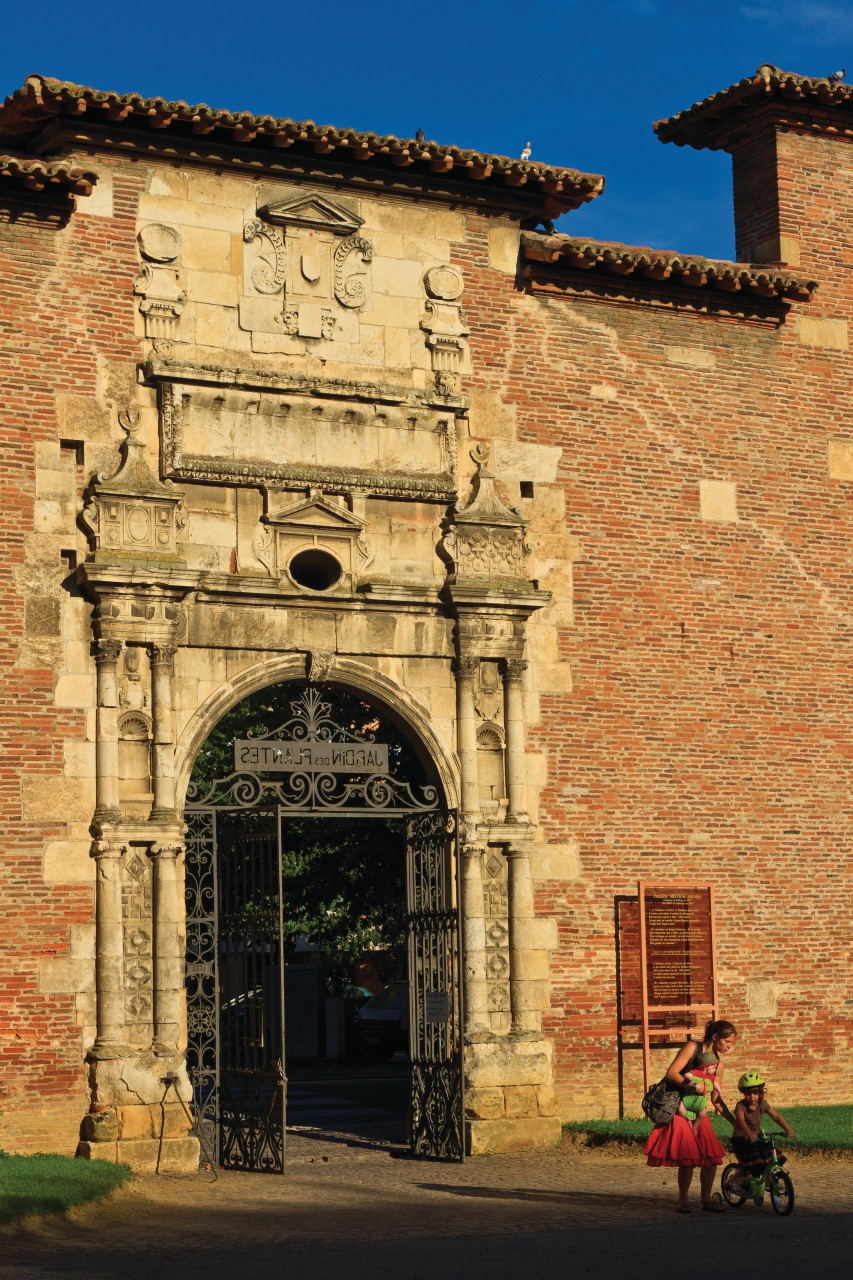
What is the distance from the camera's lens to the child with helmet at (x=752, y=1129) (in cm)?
1203

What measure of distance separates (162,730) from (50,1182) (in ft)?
12.4

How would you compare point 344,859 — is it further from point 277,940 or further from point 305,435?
point 305,435

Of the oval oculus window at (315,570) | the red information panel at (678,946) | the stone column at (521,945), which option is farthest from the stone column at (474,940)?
the oval oculus window at (315,570)

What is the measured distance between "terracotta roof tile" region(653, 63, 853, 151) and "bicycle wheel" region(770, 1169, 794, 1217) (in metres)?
11.0

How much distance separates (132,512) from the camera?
15180 millimetres

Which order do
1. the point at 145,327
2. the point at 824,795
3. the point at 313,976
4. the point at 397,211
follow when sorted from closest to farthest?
the point at 145,327 → the point at 397,211 → the point at 824,795 → the point at 313,976

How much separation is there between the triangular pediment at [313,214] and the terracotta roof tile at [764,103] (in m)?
4.65

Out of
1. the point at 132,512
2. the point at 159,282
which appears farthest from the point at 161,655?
the point at 159,282

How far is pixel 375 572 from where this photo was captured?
1625 cm

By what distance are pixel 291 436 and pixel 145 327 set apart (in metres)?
1.49

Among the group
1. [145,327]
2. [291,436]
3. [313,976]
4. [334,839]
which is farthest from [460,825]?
[313,976]

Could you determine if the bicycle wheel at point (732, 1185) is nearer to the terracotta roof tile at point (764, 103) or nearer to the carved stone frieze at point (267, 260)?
the carved stone frieze at point (267, 260)

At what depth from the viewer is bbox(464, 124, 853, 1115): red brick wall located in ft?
55.9

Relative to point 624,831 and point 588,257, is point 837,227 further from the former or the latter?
point 624,831
